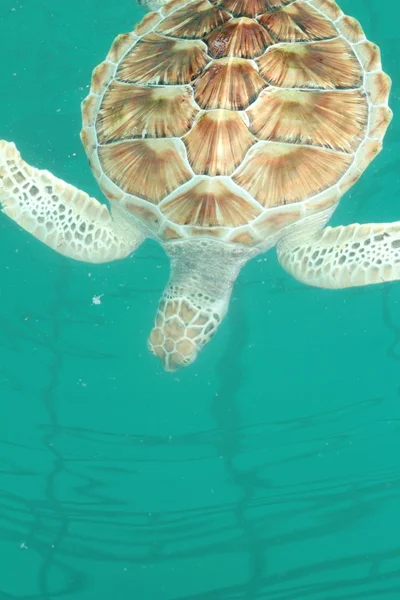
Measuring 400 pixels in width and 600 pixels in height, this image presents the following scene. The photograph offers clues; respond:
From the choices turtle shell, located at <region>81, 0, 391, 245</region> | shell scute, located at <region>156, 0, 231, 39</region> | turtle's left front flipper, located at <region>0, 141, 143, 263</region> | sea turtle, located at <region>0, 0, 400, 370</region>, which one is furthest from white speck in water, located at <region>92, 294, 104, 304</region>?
shell scute, located at <region>156, 0, 231, 39</region>

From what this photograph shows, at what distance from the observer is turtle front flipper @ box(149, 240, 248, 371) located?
11.4 ft

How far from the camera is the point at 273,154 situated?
10.2 ft

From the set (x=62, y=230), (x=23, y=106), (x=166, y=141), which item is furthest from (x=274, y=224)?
(x=23, y=106)

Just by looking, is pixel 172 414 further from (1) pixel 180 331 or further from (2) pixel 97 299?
(1) pixel 180 331

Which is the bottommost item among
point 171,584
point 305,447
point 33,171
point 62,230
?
point 171,584

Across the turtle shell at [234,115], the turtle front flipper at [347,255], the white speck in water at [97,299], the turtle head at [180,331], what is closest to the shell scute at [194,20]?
the turtle shell at [234,115]

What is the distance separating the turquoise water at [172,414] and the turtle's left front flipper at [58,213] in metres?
0.64

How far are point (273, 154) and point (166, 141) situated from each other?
1.65 ft

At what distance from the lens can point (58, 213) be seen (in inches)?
150

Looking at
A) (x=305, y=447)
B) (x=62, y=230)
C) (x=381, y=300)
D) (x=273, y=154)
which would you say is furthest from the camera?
(x=305, y=447)

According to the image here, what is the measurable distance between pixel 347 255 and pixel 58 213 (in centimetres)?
163

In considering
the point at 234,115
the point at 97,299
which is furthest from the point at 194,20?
the point at 97,299

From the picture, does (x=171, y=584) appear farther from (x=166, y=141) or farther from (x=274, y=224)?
(x=166, y=141)

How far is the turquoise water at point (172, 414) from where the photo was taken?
178 inches
